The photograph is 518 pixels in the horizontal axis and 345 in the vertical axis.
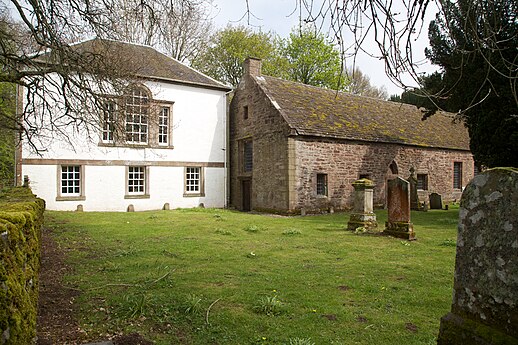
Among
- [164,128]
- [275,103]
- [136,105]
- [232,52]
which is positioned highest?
[232,52]

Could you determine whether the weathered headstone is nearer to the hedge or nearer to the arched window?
the arched window

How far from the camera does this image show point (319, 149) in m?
19.9

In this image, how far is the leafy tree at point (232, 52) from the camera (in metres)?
34.8

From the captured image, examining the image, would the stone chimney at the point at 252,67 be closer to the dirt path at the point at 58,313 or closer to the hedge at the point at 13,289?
the dirt path at the point at 58,313

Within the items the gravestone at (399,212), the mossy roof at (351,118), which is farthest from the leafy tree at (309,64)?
the gravestone at (399,212)

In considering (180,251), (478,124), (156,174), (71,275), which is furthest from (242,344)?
(156,174)

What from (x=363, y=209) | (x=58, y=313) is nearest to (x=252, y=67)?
(x=363, y=209)

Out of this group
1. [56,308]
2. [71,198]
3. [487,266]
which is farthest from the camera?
[71,198]

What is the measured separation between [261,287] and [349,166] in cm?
1624

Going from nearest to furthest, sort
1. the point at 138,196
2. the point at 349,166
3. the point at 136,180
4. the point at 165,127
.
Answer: the point at 349,166 → the point at 138,196 → the point at 136,180 → the point at 165,127

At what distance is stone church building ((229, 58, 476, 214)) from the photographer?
19469 millimetres

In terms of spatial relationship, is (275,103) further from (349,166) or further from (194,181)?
(194,181)

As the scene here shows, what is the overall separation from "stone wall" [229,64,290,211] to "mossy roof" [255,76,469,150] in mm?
755

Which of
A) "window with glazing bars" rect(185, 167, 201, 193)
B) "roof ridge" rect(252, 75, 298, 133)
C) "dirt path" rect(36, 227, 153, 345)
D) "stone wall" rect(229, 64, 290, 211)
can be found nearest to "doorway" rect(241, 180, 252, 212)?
"stone wall" rect(229, 64, 290, 211)
